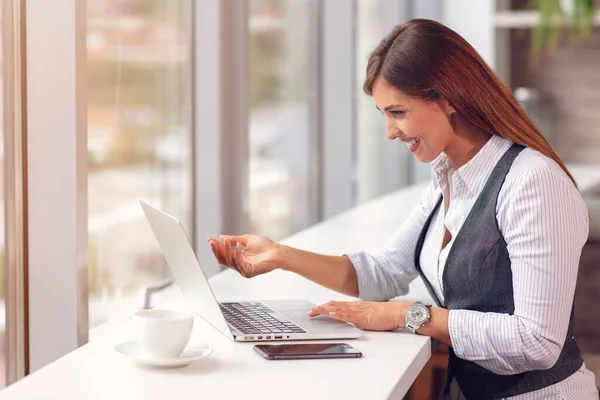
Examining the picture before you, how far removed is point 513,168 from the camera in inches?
57.2

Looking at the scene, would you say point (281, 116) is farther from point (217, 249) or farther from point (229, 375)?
point (229, 375)

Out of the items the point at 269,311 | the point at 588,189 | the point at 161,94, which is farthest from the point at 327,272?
the point at 588,189

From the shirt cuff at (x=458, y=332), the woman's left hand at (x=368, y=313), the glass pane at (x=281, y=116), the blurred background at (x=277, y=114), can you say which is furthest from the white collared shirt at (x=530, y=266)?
the glass pane at (x=281, y=116)

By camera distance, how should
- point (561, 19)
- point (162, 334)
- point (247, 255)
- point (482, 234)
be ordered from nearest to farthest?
point (162, 334)
point (482, 234)
point (247, 255)
point (561, 19)

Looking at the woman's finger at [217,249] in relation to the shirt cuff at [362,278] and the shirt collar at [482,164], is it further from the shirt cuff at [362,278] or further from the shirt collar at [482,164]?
the shirt collar at [482,164]

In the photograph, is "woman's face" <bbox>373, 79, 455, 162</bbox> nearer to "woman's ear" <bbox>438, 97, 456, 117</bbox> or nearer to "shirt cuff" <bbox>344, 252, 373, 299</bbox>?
"woman's ear" <bbox>438, 97, 456, 117</bbox>

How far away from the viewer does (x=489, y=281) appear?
1.45m

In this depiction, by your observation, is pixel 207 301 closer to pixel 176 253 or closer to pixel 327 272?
pixel 176 253

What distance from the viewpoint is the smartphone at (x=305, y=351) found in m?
1.29

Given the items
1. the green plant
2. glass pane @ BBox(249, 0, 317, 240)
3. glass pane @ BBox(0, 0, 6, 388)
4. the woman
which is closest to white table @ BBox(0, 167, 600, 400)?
the woman

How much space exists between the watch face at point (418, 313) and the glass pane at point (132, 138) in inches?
29.4

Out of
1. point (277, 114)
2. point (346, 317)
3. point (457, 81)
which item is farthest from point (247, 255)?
point (277, 114)

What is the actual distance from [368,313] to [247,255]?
30 centimetres

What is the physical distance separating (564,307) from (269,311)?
1.73 feet
